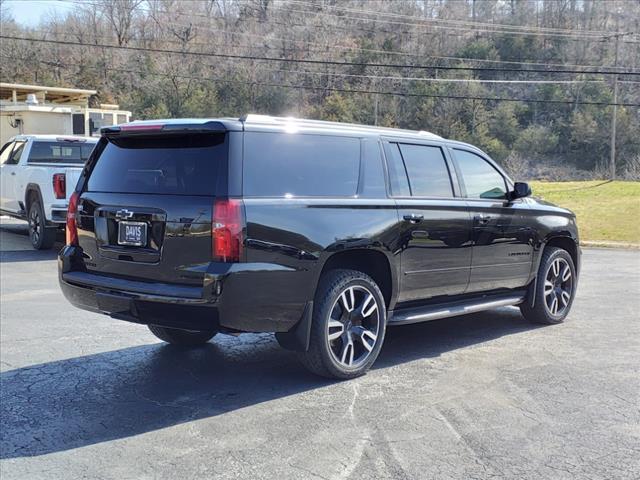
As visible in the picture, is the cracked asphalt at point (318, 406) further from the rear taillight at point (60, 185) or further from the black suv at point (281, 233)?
the rear taillight at point (60, 185)

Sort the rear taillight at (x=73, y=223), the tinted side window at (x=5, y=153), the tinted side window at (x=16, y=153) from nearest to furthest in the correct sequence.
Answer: the rear taillight at (x=73, y=223), the tinted side window at (x=16, y=153), the tinted side window at (x=5, y=153)

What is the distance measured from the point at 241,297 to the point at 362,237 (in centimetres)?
118

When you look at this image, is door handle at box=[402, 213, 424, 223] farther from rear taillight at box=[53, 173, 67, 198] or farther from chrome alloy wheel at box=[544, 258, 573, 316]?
rear taillight at box=[53, 173, 67, 198]

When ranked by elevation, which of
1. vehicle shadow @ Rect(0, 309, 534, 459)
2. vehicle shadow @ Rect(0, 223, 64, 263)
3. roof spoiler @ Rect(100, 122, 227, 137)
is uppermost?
roof spoiler @ Rect(100, 122, 227, 137)

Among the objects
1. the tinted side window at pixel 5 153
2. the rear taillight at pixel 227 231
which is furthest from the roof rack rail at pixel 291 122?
the tinted side window at pixel 5 153

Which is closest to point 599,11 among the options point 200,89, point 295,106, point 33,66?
point 295,106

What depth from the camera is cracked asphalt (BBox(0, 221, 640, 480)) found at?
381 centimetres

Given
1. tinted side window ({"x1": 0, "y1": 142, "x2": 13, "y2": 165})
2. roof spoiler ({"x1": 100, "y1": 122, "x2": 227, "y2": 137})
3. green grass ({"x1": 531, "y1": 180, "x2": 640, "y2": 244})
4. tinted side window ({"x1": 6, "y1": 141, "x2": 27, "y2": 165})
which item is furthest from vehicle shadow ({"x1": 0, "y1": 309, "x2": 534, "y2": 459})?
green grass ({"x1": 531, "y1": 180, "x2": 640, "y2": 244})

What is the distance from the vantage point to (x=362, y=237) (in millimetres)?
5219

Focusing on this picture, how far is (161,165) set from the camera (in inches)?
195

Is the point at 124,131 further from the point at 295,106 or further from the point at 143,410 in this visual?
the point at 295,106

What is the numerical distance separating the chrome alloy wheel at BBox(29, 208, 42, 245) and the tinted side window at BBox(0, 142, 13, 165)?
2184 millimetres

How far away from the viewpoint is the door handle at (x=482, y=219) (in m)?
6.34

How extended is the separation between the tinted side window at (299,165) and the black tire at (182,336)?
1907 mm
